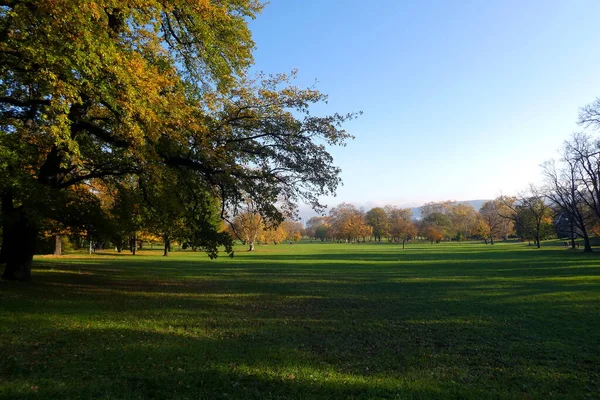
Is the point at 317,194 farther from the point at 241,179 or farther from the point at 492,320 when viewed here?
the point at 492,320

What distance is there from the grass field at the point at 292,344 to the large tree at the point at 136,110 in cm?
420

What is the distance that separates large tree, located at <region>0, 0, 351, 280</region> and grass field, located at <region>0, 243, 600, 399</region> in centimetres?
420

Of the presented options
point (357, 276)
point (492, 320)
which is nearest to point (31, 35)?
point (492, 320)

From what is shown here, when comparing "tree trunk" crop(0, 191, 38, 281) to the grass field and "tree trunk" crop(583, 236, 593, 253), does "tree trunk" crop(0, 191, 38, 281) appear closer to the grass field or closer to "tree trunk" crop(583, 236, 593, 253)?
the grass field

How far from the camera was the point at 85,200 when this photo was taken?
53.8 ft

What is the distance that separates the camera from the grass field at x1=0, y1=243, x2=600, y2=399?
5.71 meters

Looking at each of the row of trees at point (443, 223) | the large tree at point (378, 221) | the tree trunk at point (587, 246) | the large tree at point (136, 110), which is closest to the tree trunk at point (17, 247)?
the large tree at point (136, 110)

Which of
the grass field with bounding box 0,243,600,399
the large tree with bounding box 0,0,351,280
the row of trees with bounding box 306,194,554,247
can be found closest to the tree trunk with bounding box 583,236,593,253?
the row of trees with bounding box 306,194,554,247

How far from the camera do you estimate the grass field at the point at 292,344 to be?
5711 millimetres

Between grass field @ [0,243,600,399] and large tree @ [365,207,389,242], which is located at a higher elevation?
large tree @ [365,207,389,242]

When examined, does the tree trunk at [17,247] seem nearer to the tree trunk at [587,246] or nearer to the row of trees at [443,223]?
the tree trunk at [587,246]

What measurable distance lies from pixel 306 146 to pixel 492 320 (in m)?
8.80

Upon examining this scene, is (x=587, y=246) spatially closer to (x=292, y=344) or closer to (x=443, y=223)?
(x=292, y=344)

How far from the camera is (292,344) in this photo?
8375 mm
